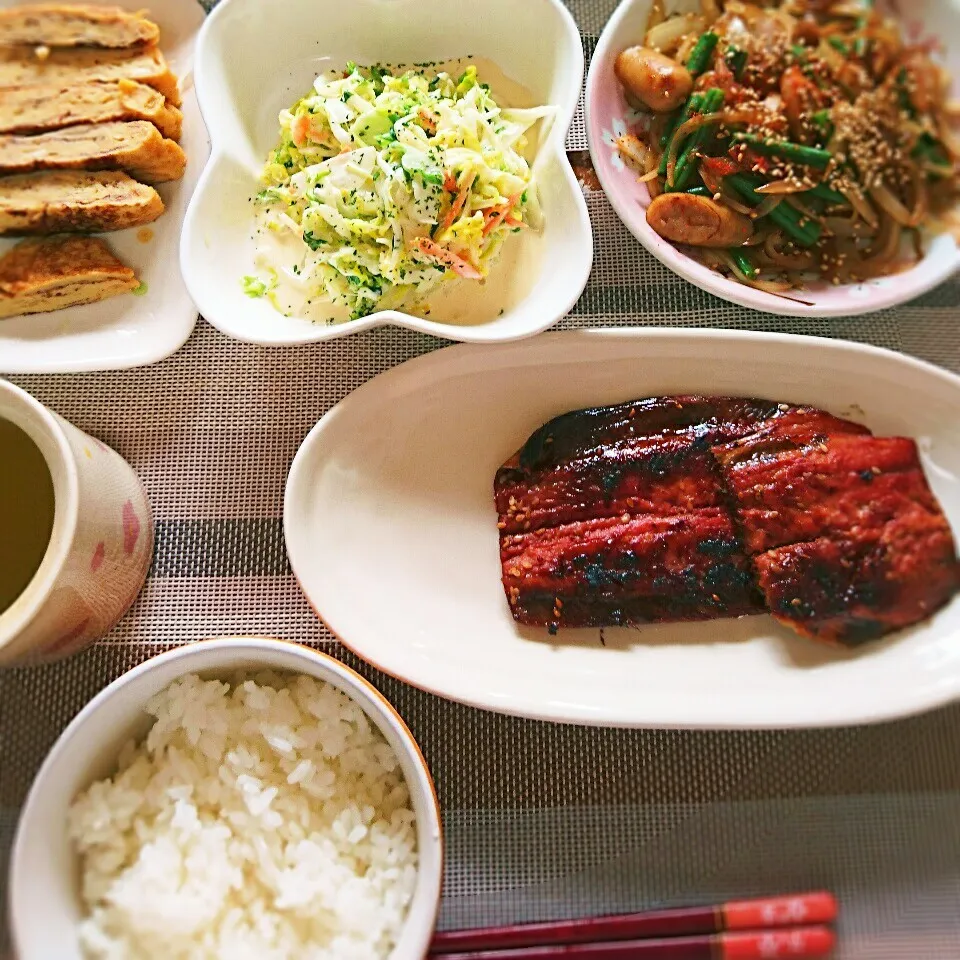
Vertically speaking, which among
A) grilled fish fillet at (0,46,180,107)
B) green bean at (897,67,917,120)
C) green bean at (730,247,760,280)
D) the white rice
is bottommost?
the white rice

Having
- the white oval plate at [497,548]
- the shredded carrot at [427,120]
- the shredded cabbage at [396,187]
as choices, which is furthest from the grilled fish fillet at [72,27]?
the white oval plate at [497,548]

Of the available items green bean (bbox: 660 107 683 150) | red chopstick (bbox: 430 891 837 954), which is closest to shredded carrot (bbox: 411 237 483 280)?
green bean (bbox: 660 107 683 150)

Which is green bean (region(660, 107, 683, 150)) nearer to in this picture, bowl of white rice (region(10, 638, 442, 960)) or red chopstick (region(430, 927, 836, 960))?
bowl of white rice (region(10, 638, 442, 960))

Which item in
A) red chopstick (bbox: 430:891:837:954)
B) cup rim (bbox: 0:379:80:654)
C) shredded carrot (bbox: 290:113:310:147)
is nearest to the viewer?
cup rim (bbox: 0:379:80:654)

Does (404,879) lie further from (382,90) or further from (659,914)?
(382,90)

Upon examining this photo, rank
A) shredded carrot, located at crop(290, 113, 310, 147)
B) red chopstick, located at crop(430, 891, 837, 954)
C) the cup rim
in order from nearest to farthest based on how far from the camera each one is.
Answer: the cup rim, red chopstick, located at crop(430, 891, 837, 954), shredded carrot, located at crop(290, 113, 310, 147)

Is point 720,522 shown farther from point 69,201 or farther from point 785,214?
point 69,201
